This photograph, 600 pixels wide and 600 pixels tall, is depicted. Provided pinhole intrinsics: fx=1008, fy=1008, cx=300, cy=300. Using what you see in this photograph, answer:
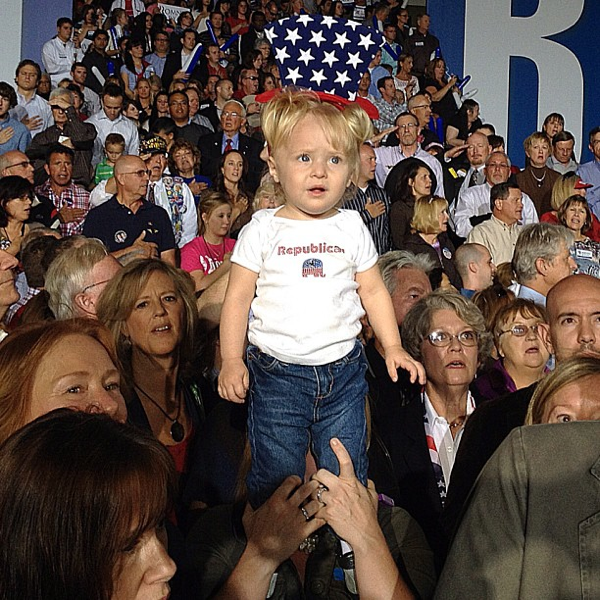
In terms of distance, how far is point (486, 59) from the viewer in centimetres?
1370

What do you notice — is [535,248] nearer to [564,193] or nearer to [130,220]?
[130,220]

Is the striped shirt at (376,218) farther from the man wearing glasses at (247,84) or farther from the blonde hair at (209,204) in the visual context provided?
the man wearing glasses at (247,84)

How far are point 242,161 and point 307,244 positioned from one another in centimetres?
562

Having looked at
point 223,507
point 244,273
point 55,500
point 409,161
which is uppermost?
point 409,161

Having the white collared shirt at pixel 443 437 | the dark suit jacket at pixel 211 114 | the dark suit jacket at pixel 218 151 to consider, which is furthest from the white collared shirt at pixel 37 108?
the white collared shirt at pixel 443 437

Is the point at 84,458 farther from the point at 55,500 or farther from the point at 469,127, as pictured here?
the point at 469,127

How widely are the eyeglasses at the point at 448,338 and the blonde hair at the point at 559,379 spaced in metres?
1.49

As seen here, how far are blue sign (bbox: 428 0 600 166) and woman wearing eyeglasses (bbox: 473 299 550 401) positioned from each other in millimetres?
9671

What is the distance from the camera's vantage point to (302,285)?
2.64 m

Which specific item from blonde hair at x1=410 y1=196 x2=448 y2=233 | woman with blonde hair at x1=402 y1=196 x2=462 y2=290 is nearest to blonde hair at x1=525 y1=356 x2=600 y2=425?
woman with blonde hair at x1=402 y1=196 x2=462 y2=290

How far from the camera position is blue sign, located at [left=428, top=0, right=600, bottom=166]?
13508mm

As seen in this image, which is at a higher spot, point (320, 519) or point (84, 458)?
point (84, 458)

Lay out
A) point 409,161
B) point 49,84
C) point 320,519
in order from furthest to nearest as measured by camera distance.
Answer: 1. point 49,84
2. point 409,161
3. point 320,519

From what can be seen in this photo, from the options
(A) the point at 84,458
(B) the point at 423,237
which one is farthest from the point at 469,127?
(A) the point at 84,458
